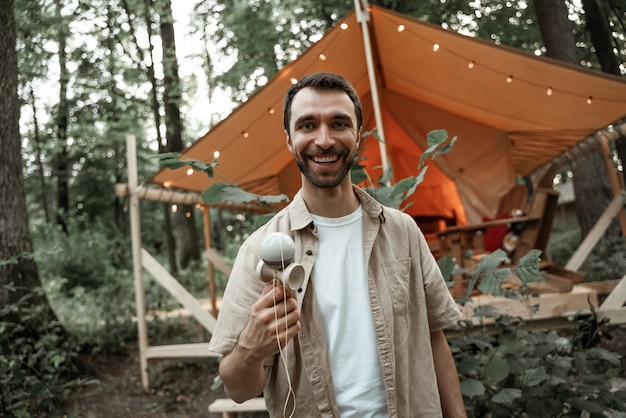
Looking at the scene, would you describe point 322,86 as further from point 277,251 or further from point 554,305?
point 554,305

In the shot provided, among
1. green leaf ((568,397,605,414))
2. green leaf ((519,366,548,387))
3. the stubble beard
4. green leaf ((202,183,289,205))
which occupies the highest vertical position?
green leaf ((202,183,289,205))

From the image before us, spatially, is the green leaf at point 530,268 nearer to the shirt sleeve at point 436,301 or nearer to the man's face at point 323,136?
the shirt sleeve at point 436,301

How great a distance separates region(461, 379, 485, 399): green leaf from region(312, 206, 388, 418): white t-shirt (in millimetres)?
1091

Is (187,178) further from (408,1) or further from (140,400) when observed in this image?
(408,1)

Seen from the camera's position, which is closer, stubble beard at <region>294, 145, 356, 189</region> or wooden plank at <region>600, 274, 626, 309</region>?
stubble beard at <region>294, 145, 356, 189</region>

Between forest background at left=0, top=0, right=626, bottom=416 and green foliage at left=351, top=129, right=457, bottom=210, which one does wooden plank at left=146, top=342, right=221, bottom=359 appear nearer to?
forest background at left=0, top=0, right=626, bottom=416

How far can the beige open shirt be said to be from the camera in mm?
1341

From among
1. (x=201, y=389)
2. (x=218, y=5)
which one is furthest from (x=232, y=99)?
(x=201, y=389)

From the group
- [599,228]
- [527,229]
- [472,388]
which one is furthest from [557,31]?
[472,388]

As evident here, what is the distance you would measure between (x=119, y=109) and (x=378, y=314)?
13.0m

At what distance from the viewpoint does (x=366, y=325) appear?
1.38 metres

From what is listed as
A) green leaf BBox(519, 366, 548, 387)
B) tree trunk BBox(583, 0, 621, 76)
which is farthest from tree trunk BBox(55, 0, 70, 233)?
green leaf BBox(519, 366, 548, 387)

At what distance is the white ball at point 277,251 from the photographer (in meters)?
1.17

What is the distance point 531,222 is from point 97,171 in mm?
12997
